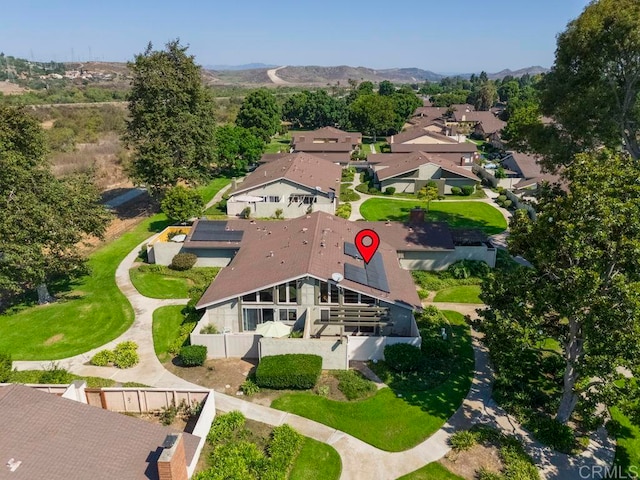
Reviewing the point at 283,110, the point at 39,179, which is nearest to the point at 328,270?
the point at 39,179

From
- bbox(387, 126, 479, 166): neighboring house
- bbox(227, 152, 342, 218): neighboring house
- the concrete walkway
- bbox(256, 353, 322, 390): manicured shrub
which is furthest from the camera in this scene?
bbox(387, 126, 479, 166): neighboring house

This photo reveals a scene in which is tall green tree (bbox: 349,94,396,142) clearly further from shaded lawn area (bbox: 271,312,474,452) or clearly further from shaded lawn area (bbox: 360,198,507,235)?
shaded lawn area (bbox: 271,312,474,452)

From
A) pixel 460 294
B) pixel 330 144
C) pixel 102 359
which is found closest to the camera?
pixel 102 359

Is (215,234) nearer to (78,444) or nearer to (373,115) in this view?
(78,444)

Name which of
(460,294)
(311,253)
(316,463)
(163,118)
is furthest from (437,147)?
(316,463)

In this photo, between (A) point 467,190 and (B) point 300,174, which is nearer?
(B) point 300,174

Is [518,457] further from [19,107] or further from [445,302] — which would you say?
[19,107]

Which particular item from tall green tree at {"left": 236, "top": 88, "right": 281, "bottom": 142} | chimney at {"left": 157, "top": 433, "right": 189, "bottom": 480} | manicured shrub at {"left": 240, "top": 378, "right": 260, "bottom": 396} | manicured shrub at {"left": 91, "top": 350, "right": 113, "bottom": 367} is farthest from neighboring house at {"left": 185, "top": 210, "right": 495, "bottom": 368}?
→ tall green tree at {"left": 236, "top": 88, "right": 281, "bottom": 142}
